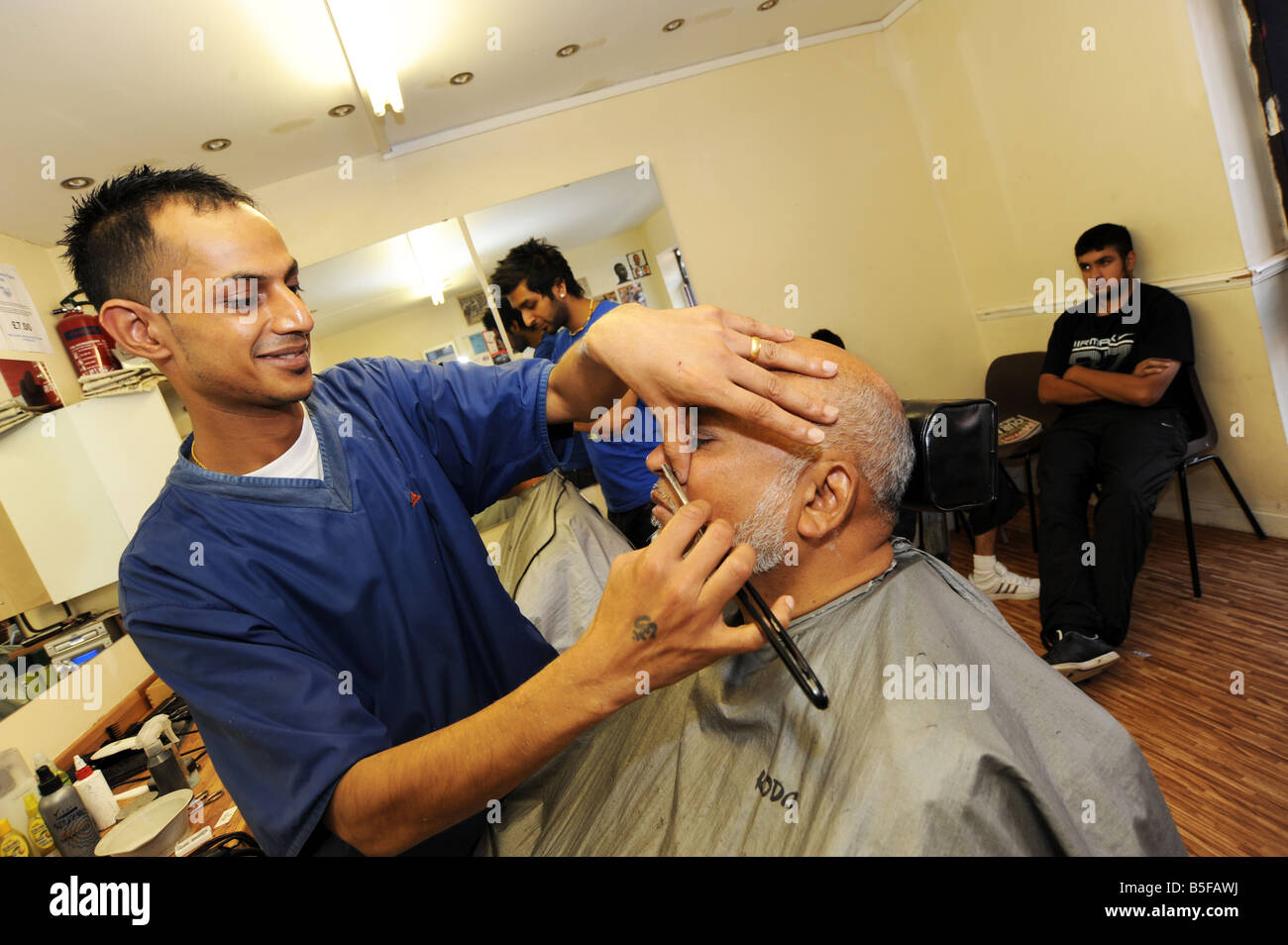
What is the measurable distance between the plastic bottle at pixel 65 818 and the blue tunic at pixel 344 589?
1230mm

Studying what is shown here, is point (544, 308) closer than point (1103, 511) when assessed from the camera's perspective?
No

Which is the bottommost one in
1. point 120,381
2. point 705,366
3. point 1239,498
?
point 1239,498

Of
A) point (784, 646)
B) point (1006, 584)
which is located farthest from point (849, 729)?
point (1006, 584)

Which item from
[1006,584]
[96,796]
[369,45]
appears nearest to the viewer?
[96,796]

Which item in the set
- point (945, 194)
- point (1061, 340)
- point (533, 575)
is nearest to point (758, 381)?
point (533, 575)

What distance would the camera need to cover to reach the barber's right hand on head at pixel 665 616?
27.5 inches

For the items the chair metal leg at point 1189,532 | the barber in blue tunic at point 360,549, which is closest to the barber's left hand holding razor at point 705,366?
the barber in blue tunic at point 360,549

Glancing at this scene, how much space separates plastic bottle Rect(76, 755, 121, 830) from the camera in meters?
1.79

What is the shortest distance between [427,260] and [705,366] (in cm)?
325

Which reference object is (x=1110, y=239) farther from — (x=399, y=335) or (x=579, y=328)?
(x=399, y=335)

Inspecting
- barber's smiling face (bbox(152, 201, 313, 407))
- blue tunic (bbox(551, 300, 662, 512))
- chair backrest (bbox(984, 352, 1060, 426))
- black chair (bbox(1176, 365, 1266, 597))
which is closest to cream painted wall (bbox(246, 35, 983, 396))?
chair backrest (bbox(984, 352, 1060, 426))

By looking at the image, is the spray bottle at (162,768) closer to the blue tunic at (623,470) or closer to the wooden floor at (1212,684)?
the blue tunic at (623,470)

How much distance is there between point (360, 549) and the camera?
43.4 inches
